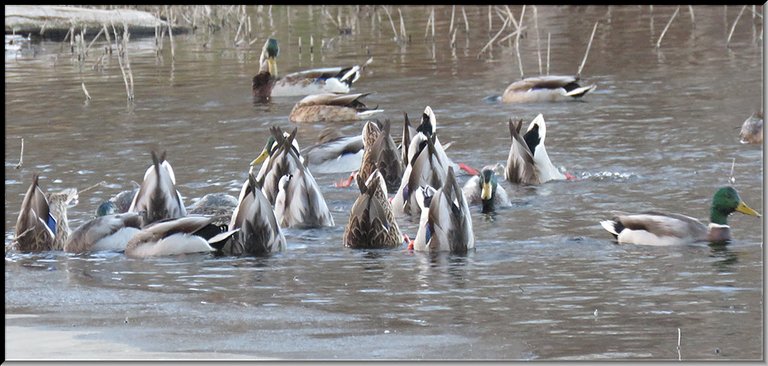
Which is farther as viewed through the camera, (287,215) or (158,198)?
(287,215)

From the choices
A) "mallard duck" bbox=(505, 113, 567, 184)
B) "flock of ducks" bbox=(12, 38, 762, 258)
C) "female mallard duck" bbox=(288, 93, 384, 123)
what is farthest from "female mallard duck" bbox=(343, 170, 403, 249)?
"female mallard duck" bbox=(288, 93, 384, 123)

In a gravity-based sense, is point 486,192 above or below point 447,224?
below

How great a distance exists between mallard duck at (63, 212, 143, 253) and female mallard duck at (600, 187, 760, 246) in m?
3.05

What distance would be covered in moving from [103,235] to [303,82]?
380 inches

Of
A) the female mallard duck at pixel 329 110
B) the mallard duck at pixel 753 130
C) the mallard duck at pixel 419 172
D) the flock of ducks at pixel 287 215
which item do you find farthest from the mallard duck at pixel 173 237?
the female mallard duck at pixel 329 110

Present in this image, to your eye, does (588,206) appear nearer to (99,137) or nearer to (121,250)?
(121,250)

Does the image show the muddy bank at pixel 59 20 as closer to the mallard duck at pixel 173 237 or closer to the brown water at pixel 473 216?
the brown water at pixel 473 216

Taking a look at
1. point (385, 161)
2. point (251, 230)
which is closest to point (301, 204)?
point (251, 230)

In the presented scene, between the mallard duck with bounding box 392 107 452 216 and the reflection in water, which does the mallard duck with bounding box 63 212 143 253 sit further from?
the reflection in water

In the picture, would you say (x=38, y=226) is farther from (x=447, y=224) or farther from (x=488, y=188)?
(x=488, y=188)

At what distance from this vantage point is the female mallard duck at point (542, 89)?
16.8 meters

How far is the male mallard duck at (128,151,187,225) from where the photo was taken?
32.3 feet

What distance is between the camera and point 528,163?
39.3 ft

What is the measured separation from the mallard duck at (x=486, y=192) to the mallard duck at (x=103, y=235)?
2.55 metres
